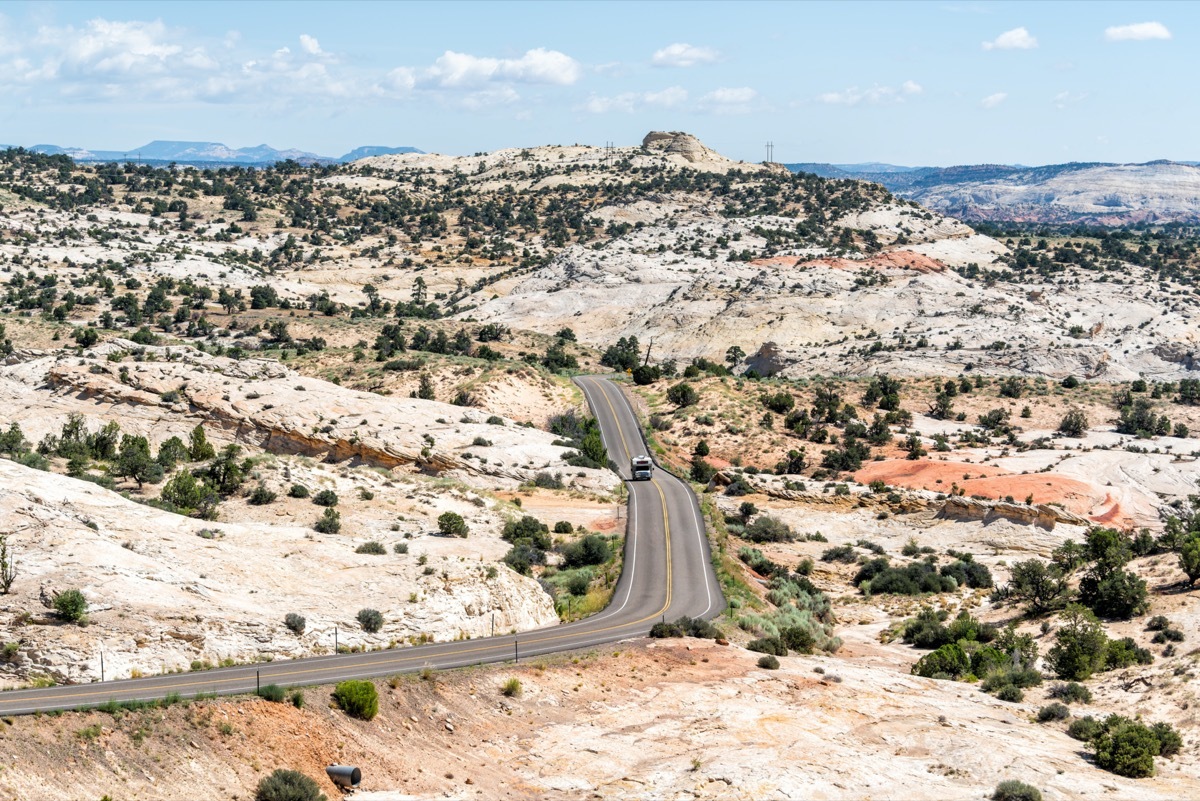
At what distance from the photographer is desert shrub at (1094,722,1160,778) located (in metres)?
27.2

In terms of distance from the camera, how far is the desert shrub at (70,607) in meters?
28.5

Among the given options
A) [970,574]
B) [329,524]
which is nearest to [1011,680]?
[970,574]

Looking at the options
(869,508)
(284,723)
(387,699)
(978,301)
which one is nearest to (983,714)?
(387,699)

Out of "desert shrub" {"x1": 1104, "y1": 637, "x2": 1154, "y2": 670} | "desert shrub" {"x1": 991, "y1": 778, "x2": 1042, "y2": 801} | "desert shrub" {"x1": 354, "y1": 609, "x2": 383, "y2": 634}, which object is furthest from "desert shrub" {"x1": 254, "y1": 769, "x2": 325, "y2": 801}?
"desert shrub" {"x1": 1104, "y1": 637, "x2": 1154, "y2": 670}

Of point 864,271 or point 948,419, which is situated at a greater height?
point 864,271

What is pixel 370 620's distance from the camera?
33.1m

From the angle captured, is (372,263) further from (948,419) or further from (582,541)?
(582,541)

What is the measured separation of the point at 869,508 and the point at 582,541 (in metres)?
21.8

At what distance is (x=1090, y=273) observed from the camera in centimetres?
14375

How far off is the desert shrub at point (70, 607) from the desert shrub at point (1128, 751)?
25.8 meters

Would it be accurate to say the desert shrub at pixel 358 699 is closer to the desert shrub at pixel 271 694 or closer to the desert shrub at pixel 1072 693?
the desert shrub at pixel 271 694

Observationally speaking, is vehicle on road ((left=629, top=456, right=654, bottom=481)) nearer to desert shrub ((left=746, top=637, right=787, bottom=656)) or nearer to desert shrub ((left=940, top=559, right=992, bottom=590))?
desert shrub ((left=940, top=559, right=992, bottom=590))

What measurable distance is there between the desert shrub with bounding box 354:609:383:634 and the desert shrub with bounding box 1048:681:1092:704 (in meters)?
20.6

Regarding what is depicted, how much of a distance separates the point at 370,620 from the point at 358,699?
705cm
